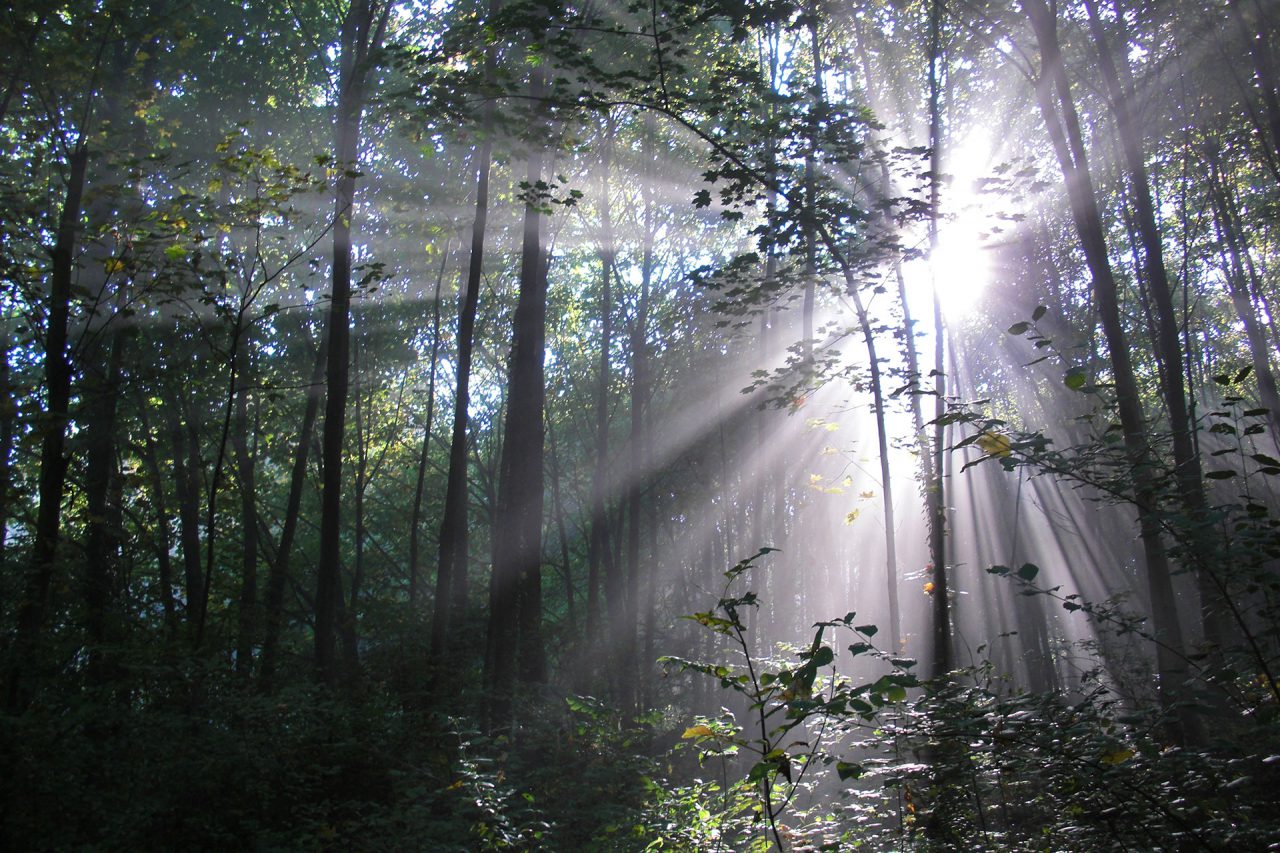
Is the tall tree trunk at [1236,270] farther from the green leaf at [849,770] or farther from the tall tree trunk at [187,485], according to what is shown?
the tall tree trunk at [187,485]

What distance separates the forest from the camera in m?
3.79

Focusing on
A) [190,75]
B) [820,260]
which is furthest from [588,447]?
[820,260]

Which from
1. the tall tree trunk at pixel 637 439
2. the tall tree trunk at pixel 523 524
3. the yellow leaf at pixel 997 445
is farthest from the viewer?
the tall tree trunk at pixel 637 439

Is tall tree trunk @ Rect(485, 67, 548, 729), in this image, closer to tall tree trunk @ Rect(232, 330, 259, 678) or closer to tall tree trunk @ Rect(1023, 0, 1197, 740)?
tall tree trunk @ Rect(232, 330, 259, 678)

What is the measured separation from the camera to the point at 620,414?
27.0m

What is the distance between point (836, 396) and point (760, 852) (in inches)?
756

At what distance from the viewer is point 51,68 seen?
7.29 meters

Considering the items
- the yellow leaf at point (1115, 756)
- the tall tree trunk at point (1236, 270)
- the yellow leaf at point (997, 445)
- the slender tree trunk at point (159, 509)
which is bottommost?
the yellow leaf at point (1115, 756)

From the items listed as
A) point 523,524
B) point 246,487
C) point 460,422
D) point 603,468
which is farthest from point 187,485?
point 603,468

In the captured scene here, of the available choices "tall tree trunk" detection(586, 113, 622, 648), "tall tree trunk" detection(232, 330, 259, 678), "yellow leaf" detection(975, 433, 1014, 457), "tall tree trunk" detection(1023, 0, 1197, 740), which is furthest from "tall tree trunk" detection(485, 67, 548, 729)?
"yellow leaf" detection(975, 433, 1014, 457)

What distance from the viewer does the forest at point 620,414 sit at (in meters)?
3.79

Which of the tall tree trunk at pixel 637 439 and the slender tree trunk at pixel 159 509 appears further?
the tall tree trunk at pixel 637 439

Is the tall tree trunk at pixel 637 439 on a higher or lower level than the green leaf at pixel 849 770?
higher

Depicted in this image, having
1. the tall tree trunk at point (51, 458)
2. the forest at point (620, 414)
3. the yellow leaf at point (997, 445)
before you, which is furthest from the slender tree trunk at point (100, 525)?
the yellow leaf at point (997, 445)
